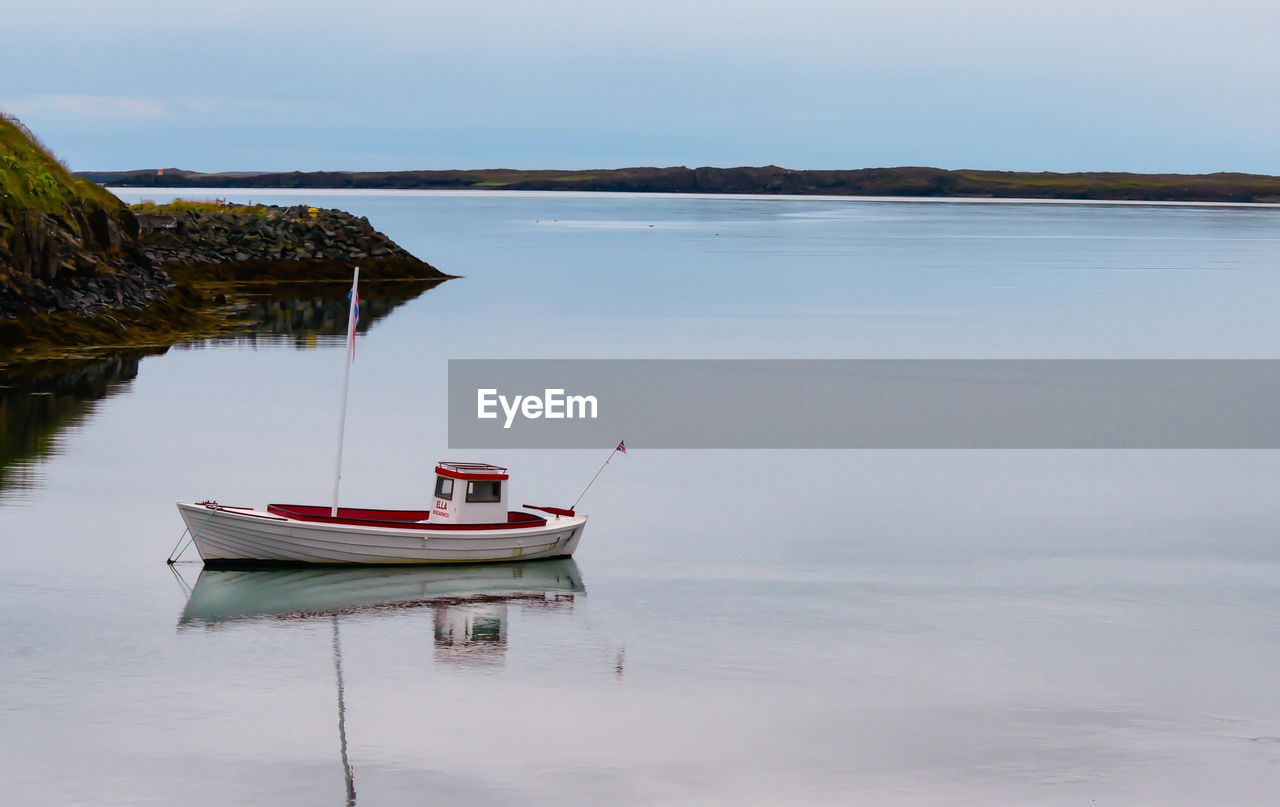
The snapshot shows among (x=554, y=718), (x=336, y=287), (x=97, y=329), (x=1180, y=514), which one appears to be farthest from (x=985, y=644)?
(x=336, y=287)

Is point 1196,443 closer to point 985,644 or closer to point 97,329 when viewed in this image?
point 985,644

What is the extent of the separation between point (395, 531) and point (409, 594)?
1.52m

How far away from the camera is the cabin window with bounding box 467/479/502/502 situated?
3194cm

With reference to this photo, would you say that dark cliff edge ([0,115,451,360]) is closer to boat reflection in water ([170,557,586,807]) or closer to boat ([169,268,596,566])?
boat ([169,268,596,566])

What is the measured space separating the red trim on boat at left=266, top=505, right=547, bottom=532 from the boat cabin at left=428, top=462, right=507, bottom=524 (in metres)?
0.24

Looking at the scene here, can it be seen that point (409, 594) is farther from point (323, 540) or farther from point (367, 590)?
point (323, 540)

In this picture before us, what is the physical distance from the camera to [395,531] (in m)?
30.9

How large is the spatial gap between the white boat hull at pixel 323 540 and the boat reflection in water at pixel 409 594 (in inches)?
9.6

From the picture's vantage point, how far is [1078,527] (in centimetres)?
3659

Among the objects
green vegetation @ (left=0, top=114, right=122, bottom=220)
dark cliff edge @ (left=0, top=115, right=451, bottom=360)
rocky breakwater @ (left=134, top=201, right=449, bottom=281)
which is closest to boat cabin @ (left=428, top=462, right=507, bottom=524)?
dark cliff edge @ (left=0, top=115, right=451, bottom=360)

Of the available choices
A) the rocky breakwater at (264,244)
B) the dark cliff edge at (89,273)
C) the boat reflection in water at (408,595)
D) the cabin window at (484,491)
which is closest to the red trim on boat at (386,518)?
the cabin window at (484,491)

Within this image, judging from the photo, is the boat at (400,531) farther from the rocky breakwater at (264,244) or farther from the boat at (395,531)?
the rocky breakwater at (264,244)

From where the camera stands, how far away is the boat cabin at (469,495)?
31859 mm

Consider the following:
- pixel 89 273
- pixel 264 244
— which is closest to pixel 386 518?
pixel 89 273
